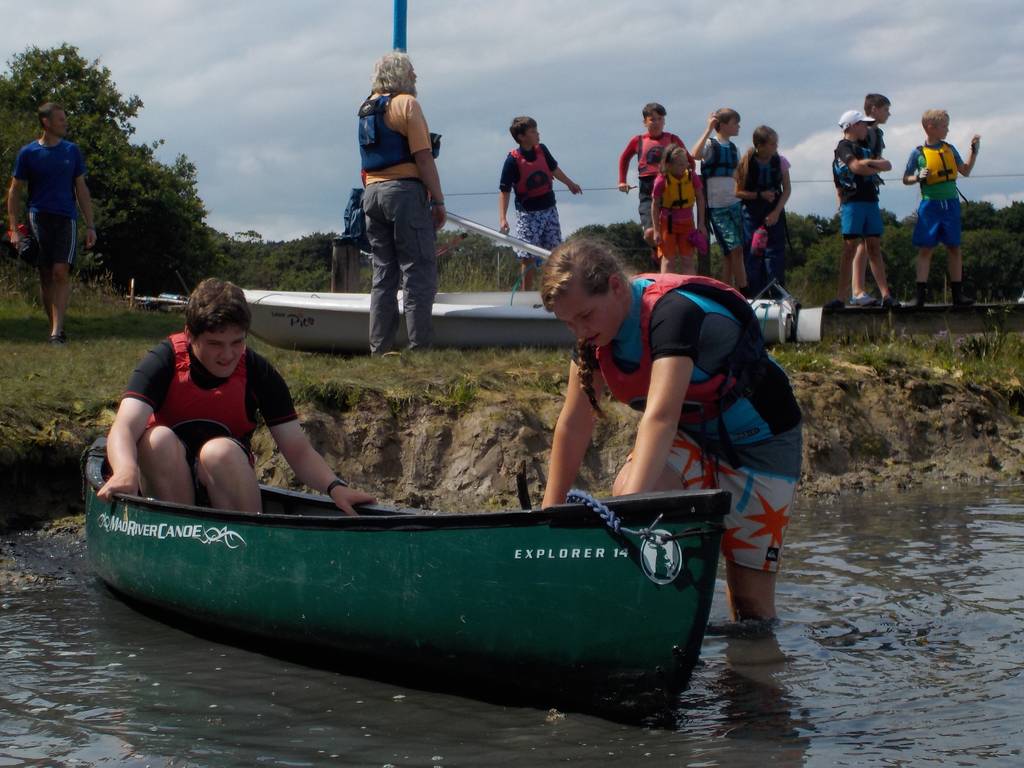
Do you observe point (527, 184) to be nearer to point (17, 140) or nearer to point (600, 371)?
point (600, 371)

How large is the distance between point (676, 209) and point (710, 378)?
21.7 ft

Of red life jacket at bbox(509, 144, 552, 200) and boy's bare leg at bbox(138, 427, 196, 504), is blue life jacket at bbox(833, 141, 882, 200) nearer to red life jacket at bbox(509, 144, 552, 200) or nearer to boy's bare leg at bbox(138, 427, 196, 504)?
red life jacket at bbox(509, 144, 552, 200)

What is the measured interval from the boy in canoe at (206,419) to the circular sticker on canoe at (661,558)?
204 cm

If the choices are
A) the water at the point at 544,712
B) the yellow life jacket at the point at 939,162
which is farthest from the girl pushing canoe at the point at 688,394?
the yellow life jacket at the point at 939,162

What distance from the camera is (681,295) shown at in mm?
4516

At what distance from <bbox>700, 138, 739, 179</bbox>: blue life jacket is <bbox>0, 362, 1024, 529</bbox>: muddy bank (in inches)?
85.2

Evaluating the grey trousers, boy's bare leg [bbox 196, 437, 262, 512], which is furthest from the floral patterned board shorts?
the grey trousers

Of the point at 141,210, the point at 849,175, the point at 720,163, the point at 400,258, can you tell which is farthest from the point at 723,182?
the point at 141,210

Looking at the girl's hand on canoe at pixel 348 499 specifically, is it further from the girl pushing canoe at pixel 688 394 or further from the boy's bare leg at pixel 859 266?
the boy's bare leg at pixel 859 266

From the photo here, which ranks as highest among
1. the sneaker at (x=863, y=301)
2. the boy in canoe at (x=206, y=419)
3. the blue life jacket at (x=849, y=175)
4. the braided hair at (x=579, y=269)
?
the blue life jacket at (x=849, y=175)

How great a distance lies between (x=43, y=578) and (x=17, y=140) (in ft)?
41.9

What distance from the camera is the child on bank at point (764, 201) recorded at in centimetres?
1123

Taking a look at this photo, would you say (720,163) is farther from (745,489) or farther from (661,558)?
(661,558)

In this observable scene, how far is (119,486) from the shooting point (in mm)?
5539
